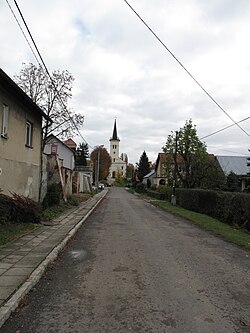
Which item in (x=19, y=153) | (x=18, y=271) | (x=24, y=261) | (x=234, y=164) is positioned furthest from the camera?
(x=234, y=164)

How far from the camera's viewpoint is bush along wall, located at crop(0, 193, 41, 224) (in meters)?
11.9

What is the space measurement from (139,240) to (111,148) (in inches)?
5453

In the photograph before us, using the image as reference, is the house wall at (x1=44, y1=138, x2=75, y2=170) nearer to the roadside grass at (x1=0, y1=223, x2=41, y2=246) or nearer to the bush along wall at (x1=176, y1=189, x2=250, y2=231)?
the bush along wall at (x1=176, y1=189, x2=250, y2=231)

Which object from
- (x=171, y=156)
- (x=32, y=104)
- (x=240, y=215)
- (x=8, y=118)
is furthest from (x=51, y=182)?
(x=171, y=156)

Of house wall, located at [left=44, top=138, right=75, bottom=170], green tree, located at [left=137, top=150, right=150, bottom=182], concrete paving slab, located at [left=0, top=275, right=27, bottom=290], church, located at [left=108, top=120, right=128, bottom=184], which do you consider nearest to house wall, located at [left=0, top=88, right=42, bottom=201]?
concrete paving slab, located at [left=0, top=275, right=27, bottom=290]

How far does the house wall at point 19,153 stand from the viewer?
13.1 m

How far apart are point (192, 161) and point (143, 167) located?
77.6m

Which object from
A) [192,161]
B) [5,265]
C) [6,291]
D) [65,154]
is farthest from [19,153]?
[65,154]

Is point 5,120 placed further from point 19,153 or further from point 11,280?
point 11,280

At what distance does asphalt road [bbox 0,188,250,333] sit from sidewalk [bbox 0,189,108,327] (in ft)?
0.53

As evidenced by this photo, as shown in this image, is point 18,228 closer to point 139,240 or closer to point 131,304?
point 139,240

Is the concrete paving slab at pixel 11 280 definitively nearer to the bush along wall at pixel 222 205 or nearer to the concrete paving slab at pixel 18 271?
the concrete paving slab at pixel 18 271

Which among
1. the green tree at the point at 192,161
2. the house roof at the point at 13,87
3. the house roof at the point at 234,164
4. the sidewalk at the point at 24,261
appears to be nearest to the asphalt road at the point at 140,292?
the sidewalk at the point at 24,261

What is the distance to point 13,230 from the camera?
11.2m
